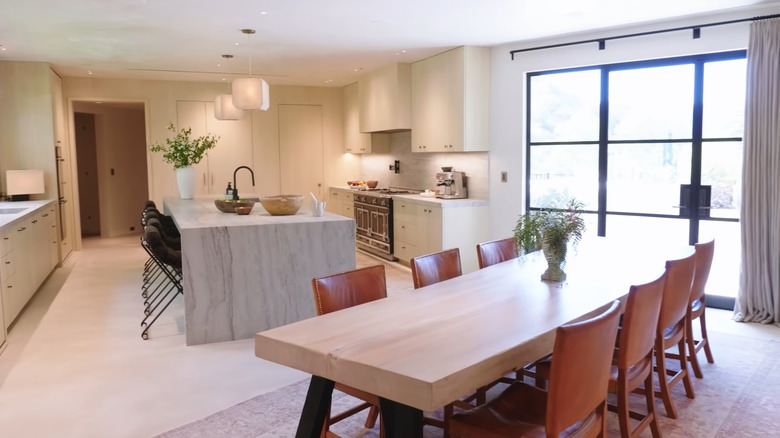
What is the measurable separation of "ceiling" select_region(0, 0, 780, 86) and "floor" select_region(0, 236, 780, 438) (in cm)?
266

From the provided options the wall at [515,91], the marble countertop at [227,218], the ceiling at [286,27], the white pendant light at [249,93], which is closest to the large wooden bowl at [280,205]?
the marble countertop at [227,218]

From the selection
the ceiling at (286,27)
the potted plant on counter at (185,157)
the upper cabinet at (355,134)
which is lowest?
the potted plant on counter at (185,157)

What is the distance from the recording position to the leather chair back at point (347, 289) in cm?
254

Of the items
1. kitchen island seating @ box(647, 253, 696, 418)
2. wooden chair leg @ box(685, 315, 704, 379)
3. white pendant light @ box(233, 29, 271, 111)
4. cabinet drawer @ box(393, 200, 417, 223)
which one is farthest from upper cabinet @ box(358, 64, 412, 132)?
kitchen island seating @ box(647, 253, 696, 418)

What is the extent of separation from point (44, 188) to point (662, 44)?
7414mm

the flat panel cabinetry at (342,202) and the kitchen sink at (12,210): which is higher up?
the kitchen sink at (12,210)

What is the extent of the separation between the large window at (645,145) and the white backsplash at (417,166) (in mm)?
675

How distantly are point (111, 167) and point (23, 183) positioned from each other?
3.89 metres

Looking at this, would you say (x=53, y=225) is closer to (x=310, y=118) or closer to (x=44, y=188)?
(x=44, y=188)

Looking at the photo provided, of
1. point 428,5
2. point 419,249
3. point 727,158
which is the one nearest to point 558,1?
point 428,5

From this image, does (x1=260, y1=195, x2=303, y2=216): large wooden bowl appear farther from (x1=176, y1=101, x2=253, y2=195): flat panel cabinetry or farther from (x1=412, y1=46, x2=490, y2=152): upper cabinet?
(x1=176, y1=101, x2=253, y2=195): flat panel cabinetry

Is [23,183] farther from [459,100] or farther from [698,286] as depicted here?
[698,286]

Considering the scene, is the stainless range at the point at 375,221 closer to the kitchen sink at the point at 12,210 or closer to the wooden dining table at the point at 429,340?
the kitchen sink at the point at 12,210

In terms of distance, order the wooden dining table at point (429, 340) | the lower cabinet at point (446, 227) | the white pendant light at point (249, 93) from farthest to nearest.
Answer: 1. the lower cabinet at point (446, 227)
2. the white pendant light at point (249, 93)
3. the wooden dining table at point (429, 340)
